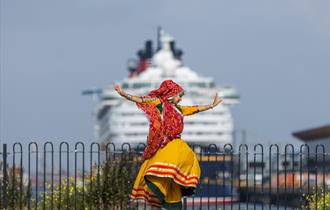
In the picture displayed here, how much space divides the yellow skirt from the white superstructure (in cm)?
7298

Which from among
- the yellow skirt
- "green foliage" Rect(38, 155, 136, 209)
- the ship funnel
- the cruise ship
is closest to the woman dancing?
the yellow skirt

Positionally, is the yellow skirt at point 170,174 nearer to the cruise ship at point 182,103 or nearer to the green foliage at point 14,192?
the green foliage at point 14,192

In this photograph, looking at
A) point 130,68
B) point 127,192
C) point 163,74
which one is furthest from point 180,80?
point 127,192

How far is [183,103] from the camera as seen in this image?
287ft

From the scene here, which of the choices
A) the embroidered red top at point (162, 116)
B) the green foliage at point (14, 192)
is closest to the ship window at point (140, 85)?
the green foliage at point (14, 192)

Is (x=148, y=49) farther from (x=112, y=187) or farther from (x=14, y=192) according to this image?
(x=112, y=187)

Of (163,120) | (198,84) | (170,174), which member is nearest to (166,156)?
(170,174)

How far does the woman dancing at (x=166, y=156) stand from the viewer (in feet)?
43.8

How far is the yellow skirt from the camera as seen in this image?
43.7 ft

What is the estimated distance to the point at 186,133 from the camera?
292 feet

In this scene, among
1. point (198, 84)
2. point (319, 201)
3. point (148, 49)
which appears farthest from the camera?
point (148, 49)

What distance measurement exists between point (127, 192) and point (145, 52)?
84.7 m

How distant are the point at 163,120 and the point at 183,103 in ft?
243

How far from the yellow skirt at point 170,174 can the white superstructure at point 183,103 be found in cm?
7298
